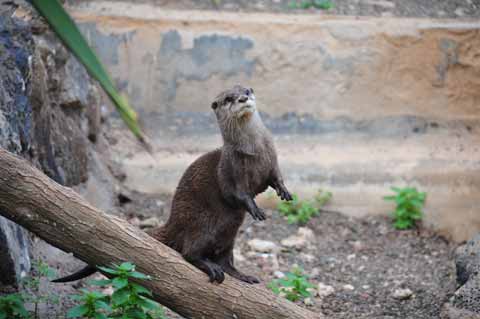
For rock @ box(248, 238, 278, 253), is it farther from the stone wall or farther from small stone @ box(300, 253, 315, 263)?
the stone wall

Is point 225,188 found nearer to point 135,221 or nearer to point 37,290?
point 37,290

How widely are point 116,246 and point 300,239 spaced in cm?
261

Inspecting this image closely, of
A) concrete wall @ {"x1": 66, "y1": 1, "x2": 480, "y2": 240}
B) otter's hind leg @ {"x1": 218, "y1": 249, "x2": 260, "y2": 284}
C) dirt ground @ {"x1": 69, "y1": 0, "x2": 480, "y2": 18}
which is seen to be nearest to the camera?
otter's hind leg @ {"x1": 218, "y1": 249, "x2": 260, "y2": 284}

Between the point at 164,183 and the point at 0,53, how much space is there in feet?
7.29

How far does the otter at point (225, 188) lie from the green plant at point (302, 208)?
2.11 metres

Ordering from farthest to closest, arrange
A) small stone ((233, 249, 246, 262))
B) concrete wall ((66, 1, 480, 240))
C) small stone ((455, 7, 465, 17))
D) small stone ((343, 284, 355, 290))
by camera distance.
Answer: small stone ((455, 7, 465, 17)) < concrete wall ((66, 1, 480, 240)) < small stone ((233, 249, 246, 262)) < small stone ((343, 284, 355, 290))

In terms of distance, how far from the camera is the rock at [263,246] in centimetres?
540

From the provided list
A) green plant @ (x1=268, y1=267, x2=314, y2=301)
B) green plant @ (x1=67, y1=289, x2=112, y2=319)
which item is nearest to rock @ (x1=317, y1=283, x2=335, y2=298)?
green plant @ (x1=268, y1=267, x2=314, y2=301)

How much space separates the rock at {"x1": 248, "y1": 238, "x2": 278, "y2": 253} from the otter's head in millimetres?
1918

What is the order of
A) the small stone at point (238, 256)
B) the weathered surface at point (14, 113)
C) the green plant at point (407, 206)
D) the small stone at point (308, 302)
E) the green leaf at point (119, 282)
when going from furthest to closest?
1. the green plant at point (407, 206)
2. the small stone at point (238, 256)
3. the small stone at point (308, 302)
4. the weathered surface at point (14, 113)
5. the green leaf at point (119, 282)

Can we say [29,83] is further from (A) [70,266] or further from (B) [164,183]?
(B) [164,183]

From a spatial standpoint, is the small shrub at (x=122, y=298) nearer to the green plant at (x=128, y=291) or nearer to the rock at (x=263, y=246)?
the green plant at (x=128, y=291)

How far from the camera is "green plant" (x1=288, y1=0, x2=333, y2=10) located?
7.35 meters

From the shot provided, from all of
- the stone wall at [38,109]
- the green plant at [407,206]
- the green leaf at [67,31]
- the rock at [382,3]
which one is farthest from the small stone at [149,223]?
the green leaf at [67,31]
